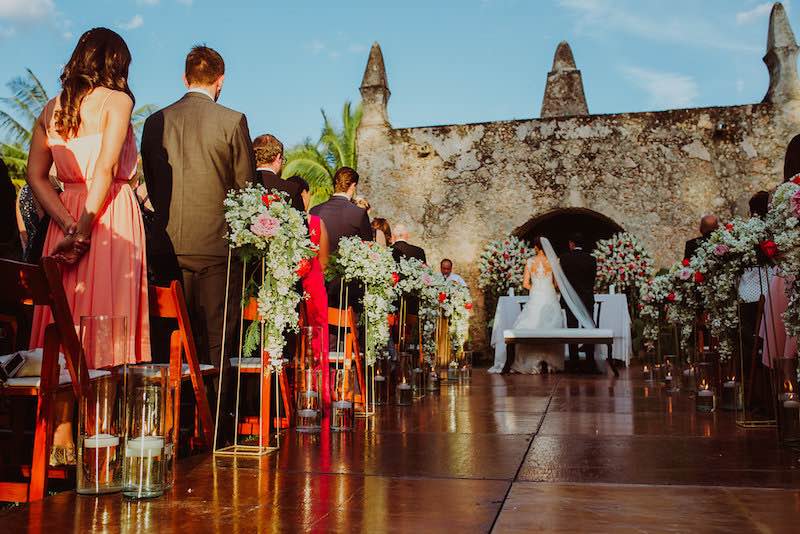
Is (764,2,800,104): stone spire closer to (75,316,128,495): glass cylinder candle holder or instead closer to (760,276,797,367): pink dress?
(760,276,797,367): pink dress

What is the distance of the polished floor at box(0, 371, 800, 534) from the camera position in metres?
2.29

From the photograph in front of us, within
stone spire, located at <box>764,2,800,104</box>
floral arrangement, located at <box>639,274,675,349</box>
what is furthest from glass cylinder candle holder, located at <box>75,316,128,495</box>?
stone spire, located at <box>764,2,800,104</box>

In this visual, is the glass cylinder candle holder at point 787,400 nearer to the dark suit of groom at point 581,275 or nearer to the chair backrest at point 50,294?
the chair backrest at point 50,294

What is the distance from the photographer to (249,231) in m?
3.52

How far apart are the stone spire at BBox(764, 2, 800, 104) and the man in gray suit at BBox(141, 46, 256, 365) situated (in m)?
12.2

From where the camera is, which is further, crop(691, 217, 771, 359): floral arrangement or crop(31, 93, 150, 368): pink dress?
crop(691, 217, 771, 359): floral arrangement

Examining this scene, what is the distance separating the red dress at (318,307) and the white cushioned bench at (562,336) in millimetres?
6173

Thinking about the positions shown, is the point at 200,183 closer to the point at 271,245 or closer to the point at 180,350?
the point at 271,245

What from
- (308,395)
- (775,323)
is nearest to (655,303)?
(775,323)

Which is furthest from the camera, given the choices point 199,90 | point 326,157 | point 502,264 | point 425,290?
point 326,157

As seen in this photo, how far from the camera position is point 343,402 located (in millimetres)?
4332

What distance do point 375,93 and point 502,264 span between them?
4.15 meters

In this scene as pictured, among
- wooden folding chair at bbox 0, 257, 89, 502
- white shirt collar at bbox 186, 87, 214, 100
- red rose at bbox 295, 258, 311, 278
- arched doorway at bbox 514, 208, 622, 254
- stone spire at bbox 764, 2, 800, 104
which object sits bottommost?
wooden folding chair at bbox 0, 257, 89, 502

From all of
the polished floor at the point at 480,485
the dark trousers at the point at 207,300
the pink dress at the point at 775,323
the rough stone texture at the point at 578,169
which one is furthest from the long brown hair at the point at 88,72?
the rough stone texture at the point at 578,169
